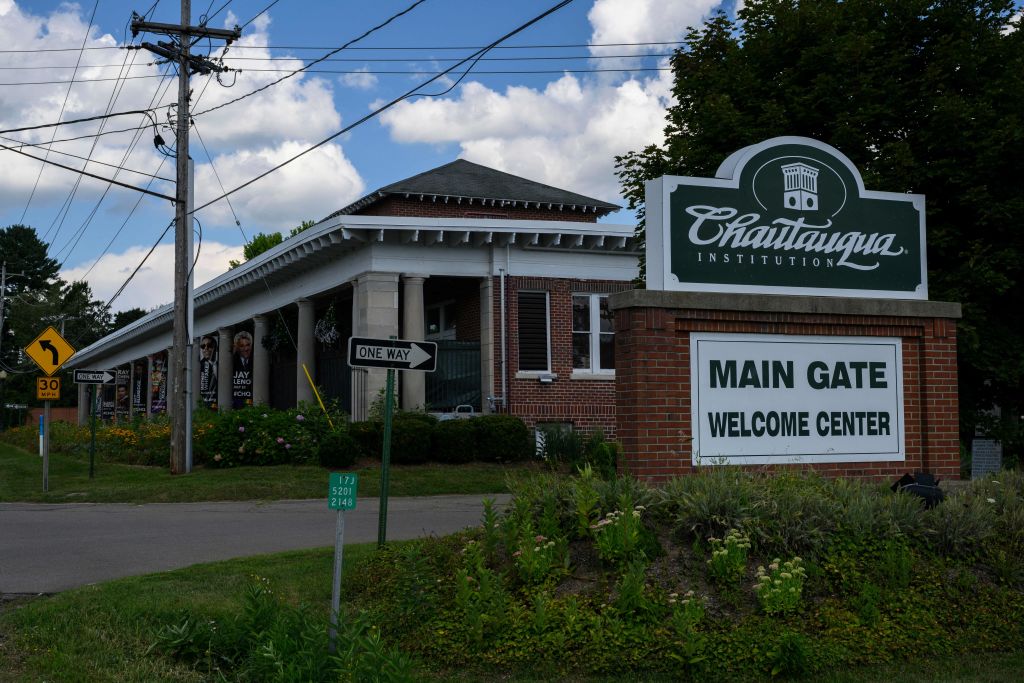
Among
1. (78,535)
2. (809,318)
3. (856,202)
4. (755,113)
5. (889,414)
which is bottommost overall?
(78,535)

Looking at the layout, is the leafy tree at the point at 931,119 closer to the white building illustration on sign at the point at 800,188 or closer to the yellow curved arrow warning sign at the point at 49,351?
the white building illustration on sign at the point at 800,188

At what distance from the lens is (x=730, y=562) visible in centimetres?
732

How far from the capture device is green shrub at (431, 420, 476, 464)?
21750 millimetres

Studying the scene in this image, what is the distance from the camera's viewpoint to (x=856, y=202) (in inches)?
425

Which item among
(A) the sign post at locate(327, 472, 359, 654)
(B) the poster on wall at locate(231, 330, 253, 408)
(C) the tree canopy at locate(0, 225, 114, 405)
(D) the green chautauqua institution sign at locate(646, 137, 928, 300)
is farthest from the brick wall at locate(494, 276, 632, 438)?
(C) the tree canopy at locate(0, 225, 114, 405)

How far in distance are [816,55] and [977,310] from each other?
425 cm

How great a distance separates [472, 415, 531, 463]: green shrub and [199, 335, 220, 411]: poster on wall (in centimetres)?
2041

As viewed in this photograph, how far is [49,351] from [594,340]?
12.6 m

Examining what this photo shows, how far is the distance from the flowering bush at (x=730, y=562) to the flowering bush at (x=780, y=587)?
14 centimetres

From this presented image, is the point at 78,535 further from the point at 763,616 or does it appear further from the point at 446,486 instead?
the point at 763,616

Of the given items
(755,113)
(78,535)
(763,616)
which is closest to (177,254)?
(78,535)

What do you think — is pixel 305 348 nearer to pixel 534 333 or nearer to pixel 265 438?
pixel 265 438

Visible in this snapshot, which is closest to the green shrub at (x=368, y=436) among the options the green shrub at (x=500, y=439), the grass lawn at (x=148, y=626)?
the green shrub at (x=500, y=439)

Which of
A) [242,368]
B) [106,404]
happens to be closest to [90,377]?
[242,368]
